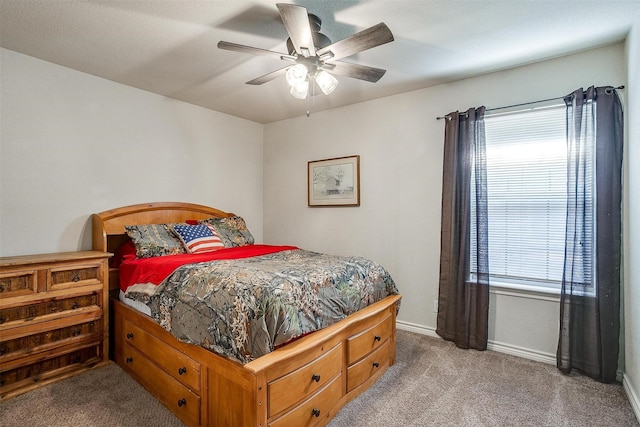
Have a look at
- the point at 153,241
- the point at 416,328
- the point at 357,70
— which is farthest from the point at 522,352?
the point at 153,241

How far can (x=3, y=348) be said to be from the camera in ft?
7.20

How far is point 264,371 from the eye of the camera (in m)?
1.55

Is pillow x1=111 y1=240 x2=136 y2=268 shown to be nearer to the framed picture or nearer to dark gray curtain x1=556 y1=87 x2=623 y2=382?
the framed picture

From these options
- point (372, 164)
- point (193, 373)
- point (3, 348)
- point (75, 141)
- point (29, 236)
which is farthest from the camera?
point (372, 164)

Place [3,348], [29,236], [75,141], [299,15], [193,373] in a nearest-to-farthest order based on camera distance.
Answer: [299,15] < [193,373] < [3,348] < [29,236] < [75,141]

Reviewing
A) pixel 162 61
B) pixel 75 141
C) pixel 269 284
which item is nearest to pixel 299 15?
pixel 269 284

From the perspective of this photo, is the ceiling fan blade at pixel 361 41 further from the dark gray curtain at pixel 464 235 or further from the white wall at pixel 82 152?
the white wall at pixel 82 152

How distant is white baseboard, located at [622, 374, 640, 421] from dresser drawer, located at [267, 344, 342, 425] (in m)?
1.79

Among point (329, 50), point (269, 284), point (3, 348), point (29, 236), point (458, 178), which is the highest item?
point (329, 50)

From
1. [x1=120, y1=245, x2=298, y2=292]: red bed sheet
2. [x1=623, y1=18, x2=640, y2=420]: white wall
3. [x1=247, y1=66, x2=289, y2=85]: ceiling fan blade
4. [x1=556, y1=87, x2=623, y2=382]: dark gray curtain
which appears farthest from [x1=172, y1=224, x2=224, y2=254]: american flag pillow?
[x1=623, y1=18, x2=640, y2=420]: white wall

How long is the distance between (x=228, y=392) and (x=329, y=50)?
1.97 metres

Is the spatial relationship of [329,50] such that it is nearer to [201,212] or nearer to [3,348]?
[201,212]

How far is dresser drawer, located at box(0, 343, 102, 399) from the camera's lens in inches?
87.4

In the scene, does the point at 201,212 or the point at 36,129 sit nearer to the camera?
the point at 36,129
